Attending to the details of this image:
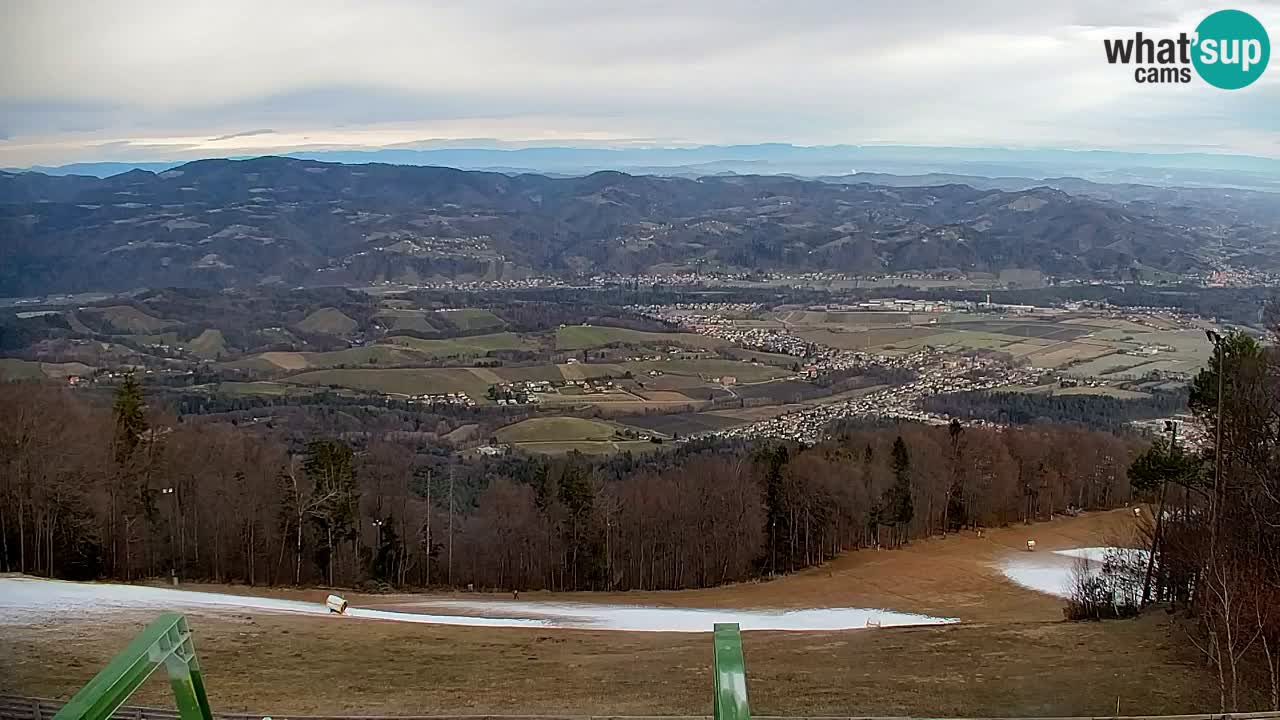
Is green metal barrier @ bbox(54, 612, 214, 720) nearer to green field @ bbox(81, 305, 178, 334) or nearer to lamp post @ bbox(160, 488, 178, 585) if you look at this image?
lamp post @ bbox(160, 488, 178, 585)

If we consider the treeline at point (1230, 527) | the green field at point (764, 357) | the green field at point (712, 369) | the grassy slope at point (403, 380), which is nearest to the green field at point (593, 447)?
the grassy slope at point (403, 380)

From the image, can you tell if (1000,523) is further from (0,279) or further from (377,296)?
(377,296)

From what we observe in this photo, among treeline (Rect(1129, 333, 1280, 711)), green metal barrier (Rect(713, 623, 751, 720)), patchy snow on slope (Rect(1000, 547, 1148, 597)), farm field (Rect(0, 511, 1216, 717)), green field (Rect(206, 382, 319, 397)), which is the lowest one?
patchy snow on slope (Rect(1000, 547, 1148, 597))

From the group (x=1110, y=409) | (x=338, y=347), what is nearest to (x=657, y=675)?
(x=1110, y=409)

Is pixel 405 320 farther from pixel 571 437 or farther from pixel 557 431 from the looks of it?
pixel 571 437

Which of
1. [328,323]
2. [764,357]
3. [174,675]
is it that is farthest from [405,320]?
[174,675]

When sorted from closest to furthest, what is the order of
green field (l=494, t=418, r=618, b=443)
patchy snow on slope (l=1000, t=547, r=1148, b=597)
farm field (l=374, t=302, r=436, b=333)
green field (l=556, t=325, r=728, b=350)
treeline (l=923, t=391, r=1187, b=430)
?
1. patchy snow on slope (l=1000, t=547, r=1148, b=597)
2. treeline (l=923, t=391, r=1187, b=430)
3. green field (l=494, t=418, r=618, b=443)
4. green field (l=556, t=325, r=728, b=350)
5. farm field (l=374, t=302, r=436, b=333)

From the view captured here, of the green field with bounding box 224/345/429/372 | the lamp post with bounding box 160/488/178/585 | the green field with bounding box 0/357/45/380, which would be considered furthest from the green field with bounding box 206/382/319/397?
the lamp post with bounding box 160/488/178/585
